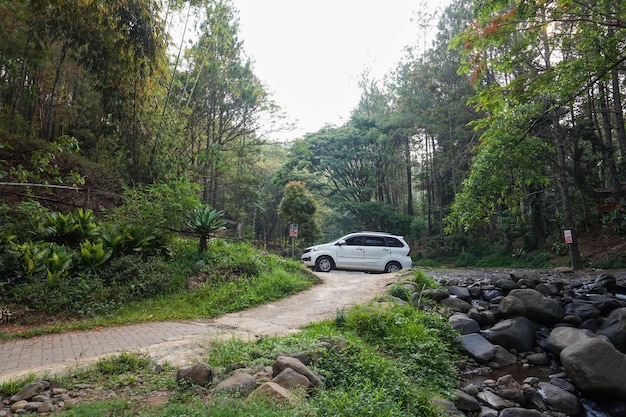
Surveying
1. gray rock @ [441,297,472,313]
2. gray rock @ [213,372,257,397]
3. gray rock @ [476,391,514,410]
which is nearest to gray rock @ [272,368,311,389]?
gray rock @ [213,372,257,397]

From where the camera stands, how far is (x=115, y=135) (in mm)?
10594

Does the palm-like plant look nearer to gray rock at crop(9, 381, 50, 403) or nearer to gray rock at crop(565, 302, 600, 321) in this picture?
gray rock at crop(9, 381, 50, 403)

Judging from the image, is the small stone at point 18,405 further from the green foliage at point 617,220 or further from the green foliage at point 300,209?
the green foliage at point 617,220

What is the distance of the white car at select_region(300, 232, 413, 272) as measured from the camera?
12.7 meters

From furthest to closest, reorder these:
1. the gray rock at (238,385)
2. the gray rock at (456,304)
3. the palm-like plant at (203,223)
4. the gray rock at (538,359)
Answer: the palm-like plant at (203,223) < the gray rock at (456,304) < the gray rock at (538,359) < the gray rock at (238,385)

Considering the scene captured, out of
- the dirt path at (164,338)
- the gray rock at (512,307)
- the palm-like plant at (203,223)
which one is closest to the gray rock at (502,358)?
the gray rock at (512,307)

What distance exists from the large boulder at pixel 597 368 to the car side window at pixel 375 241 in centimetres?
788

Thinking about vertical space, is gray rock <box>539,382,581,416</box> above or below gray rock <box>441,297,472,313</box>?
below

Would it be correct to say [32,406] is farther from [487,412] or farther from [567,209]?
[567,209]

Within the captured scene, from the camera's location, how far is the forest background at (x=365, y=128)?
7.78m

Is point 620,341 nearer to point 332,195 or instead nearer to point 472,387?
point 472,387

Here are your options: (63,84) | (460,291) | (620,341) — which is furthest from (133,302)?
(63,84)

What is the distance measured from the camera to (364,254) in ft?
41.9

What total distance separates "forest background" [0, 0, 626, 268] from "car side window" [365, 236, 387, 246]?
3073mm
